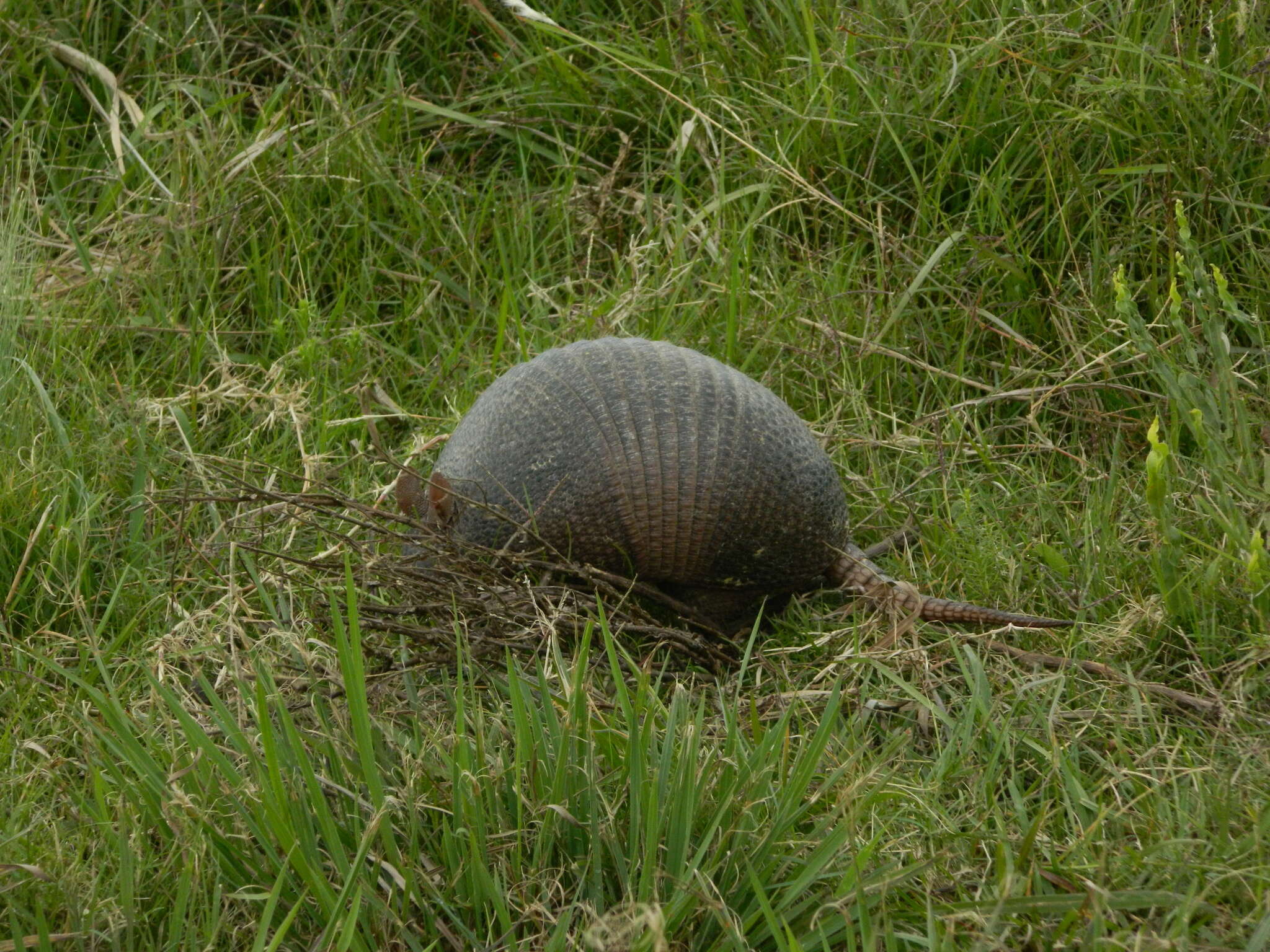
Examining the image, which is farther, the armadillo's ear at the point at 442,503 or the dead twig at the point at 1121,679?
the armadillo's ear at the point at 442,503

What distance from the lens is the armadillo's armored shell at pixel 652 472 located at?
289 centimetres

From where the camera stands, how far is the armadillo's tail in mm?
2775

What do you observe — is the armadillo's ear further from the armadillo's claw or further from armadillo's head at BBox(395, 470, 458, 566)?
the armadillo's claw

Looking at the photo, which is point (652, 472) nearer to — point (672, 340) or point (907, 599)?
point (907, 599)

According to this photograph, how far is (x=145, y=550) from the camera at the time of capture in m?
3.12

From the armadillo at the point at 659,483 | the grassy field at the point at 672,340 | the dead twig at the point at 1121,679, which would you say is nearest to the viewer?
the grassy field at the point at 672,340

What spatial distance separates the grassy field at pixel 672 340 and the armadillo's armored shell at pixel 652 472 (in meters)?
0.23

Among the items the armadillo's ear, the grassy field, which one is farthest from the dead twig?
the armadillo's ear

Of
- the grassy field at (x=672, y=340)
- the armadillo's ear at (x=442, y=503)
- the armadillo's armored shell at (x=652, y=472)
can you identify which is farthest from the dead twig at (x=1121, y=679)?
the armadillo's ear at (x=442, y=503)

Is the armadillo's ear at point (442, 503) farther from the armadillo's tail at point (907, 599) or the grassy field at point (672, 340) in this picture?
the armadillo's tail at point (907, 599)

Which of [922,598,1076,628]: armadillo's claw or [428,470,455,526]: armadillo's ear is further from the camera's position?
[428,470,455,526]: armadillo's ear

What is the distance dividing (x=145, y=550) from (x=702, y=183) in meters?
1.93

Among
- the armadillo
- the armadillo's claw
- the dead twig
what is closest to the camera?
the dead twig

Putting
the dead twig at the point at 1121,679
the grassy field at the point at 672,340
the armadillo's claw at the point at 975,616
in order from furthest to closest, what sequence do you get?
the armadillo's claw at the point at 975,616
the dead twig at the point at 1121,679
the grassy field at the point at 672,340
